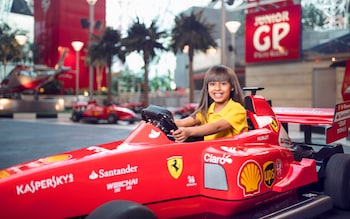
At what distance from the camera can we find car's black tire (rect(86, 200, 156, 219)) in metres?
2.06

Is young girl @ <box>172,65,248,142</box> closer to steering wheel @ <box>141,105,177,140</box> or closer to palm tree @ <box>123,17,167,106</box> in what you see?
steering wheel @ <box>141,105,177,140</box>

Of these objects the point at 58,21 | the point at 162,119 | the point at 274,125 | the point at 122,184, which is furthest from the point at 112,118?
the point at 122,184

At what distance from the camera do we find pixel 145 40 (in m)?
23.8

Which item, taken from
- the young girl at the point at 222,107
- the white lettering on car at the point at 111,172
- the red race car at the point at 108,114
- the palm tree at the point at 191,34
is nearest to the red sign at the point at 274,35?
the palm tree at the point at 191,34

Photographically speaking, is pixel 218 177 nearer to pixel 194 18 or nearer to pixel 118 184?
pixel 118 184

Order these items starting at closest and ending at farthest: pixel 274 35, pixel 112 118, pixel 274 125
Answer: pixel 274 125 < pixel 112 118 < pixel 274 35

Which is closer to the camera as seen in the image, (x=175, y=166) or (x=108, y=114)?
(x=175, y=166)

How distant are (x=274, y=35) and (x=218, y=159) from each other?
17.0 meters

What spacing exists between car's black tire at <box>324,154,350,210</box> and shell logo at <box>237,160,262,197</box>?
1.09m

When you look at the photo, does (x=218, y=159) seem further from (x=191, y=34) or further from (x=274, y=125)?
(x=191, y=34)

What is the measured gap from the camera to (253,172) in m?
2.80

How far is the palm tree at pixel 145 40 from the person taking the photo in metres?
23.9

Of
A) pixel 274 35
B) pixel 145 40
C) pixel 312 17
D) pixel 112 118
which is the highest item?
pixel 312 17

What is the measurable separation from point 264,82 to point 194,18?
632cm
